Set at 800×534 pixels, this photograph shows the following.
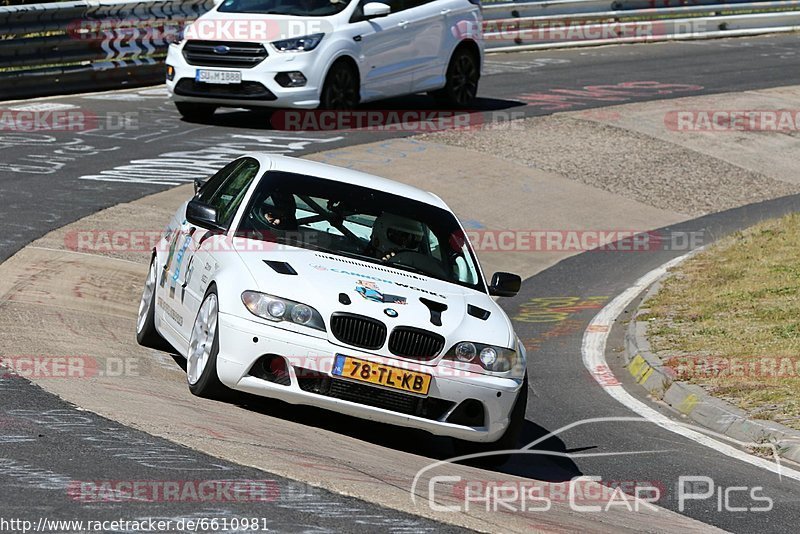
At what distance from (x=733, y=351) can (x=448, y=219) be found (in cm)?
311

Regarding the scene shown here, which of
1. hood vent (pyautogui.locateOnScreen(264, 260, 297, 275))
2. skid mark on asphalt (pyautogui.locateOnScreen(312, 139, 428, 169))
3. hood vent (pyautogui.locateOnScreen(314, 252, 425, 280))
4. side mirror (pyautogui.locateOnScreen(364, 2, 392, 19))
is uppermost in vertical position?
side mirror (pyautogui.locateOnScreen(364, 2, 392, 19))

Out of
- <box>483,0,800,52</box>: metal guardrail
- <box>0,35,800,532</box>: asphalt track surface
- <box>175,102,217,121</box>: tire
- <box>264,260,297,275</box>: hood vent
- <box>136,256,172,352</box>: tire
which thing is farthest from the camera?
<box>483,0,800,52</box>: metal guardrail

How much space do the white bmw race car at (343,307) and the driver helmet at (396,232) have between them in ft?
0.03

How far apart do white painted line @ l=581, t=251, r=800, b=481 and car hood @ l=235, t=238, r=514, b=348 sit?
184 centimetres

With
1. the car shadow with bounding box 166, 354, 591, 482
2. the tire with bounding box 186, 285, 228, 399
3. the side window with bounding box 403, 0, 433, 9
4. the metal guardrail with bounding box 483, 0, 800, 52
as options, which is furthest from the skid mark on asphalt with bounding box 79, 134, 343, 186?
the metal guardrail with bounding box 483, 0, 800, 52

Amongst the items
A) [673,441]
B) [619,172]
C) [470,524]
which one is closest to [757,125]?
[619,172]

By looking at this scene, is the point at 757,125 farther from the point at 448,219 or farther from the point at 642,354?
the point at 448,219

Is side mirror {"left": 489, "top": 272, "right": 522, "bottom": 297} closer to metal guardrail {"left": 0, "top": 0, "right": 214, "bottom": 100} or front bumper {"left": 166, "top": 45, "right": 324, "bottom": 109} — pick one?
front bumper {"left": 166, "top": 45, "right": 324, "bottom": 109}

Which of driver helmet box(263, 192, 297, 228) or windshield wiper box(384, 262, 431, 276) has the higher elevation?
driver helmet box(263, 192, 297, 228)

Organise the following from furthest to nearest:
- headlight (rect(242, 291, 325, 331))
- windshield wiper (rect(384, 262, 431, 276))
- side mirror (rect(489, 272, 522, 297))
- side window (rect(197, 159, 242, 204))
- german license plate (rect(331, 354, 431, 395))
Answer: side window (rect(197, 159, 242, 204)) → side mirror (rect(489, 272, 522, 297)) → windshield wiper (rect(384, 262, 431, 276)) → headlight (rect(242, 291, 325, 331)) → german license plate (rect(331, 354, 431, 395))

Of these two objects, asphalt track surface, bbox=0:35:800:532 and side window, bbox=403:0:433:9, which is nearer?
asphalt track surface, bbox=0:35:800:532

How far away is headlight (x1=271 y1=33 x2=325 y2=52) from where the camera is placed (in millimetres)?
18672

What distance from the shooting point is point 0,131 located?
18.0 m

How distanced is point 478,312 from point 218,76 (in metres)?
10.8
